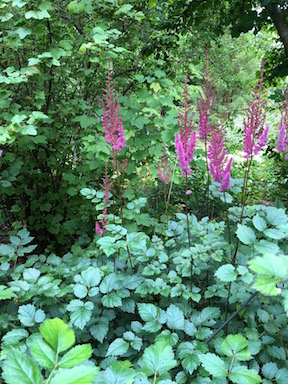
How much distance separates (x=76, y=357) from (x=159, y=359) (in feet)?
1.74

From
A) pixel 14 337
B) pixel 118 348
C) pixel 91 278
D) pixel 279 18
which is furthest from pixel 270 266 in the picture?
pixel 279 18

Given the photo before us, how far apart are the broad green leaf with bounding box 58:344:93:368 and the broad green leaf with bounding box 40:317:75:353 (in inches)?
1.2

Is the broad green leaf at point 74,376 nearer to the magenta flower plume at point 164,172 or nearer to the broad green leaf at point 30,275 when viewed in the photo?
the broad green leaf at point 30,275

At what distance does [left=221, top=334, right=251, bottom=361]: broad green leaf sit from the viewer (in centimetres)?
96

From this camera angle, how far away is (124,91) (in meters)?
2.80

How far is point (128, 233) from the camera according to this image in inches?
73.4

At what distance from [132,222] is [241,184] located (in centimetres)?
95

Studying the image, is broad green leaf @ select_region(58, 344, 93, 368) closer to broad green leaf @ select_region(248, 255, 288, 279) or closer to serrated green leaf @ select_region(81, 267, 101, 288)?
broad green leaf @ select_region(248, 255, 288, 279)

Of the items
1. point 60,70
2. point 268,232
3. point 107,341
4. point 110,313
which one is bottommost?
point 107,341

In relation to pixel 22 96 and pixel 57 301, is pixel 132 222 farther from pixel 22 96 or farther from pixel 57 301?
pixel 22 96

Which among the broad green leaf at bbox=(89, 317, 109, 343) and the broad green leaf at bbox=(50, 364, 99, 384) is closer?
the broad green leaf at bbox=(50, 364, 99, 384)

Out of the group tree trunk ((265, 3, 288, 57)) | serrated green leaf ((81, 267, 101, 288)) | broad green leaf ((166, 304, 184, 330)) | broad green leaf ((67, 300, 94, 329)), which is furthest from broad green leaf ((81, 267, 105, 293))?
tree trunk ((265, 3, 288, 57))

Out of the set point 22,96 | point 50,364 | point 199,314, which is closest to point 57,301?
point 199,314

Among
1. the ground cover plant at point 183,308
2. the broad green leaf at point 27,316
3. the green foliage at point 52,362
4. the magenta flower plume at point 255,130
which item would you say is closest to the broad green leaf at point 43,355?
the green foliage at point 52,362
